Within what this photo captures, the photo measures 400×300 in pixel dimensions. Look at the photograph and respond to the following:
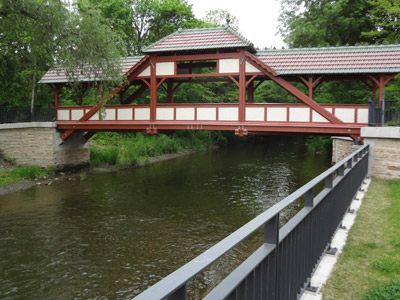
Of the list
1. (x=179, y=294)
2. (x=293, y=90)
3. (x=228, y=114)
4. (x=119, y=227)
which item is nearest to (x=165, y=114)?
(x=228, y=114)

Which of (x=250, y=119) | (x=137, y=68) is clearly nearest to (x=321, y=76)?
(x=250, y=119)

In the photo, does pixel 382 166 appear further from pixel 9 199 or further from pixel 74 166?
pixel 74 166

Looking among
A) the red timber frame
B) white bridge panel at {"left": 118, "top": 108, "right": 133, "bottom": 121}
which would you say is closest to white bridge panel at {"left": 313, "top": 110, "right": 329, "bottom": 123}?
the red timber frame

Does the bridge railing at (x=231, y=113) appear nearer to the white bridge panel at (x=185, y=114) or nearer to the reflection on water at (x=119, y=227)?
the white bridge panel at (x=185, y=114)

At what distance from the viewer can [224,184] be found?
16625 millimetres

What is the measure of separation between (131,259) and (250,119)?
8473mm

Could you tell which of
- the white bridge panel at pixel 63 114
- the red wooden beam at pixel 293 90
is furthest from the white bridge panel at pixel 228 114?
the white bridge panel at pixel 63 114

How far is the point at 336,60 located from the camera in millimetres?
13914

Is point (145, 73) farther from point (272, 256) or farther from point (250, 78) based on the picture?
point (272, 256)

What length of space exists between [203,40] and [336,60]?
531 centimetres

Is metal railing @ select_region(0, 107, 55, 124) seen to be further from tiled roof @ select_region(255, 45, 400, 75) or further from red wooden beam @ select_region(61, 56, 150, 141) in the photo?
tiled roof @ select_region(255, 45, 400, 75)

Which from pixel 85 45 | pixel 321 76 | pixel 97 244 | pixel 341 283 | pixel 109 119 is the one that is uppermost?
pixel 85 45

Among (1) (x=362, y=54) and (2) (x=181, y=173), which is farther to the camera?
(2) (x=181, y=173)

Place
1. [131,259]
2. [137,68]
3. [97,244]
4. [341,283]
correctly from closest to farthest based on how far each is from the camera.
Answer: [341,283], [131,259], [97,244], [137,68]
